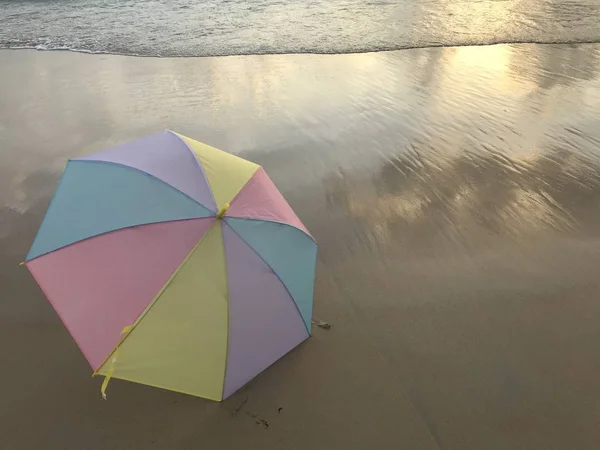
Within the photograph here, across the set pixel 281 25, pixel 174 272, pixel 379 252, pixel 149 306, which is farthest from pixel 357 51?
pixel 149 306

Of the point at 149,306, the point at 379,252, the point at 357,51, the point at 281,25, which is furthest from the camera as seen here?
the point at 281,25

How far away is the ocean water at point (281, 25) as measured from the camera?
8.02m

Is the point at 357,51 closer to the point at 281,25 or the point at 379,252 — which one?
the point at 281,25

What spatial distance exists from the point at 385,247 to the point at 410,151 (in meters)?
1.61

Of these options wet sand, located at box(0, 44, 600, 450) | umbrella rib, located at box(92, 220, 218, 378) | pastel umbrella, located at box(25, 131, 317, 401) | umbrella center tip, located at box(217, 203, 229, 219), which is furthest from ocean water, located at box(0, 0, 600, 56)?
umbrella rib, located at box(92, 220, 218, 378)

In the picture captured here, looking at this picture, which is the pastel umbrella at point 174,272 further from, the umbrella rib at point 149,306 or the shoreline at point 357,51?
the shoreline at point 357,51

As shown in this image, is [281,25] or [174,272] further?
[281,25]

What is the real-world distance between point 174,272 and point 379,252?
5.85 ft

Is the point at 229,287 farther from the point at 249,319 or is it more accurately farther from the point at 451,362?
the point at 451,362

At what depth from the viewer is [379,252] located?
353cm

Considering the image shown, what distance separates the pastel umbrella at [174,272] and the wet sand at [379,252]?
0.45 meters

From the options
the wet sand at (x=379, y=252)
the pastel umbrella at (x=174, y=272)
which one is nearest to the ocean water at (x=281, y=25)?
the wet sand at (x=379, y=252)

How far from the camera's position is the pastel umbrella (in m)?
2.15

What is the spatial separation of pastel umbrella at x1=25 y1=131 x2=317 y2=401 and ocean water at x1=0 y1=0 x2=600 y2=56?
5.79 meters
